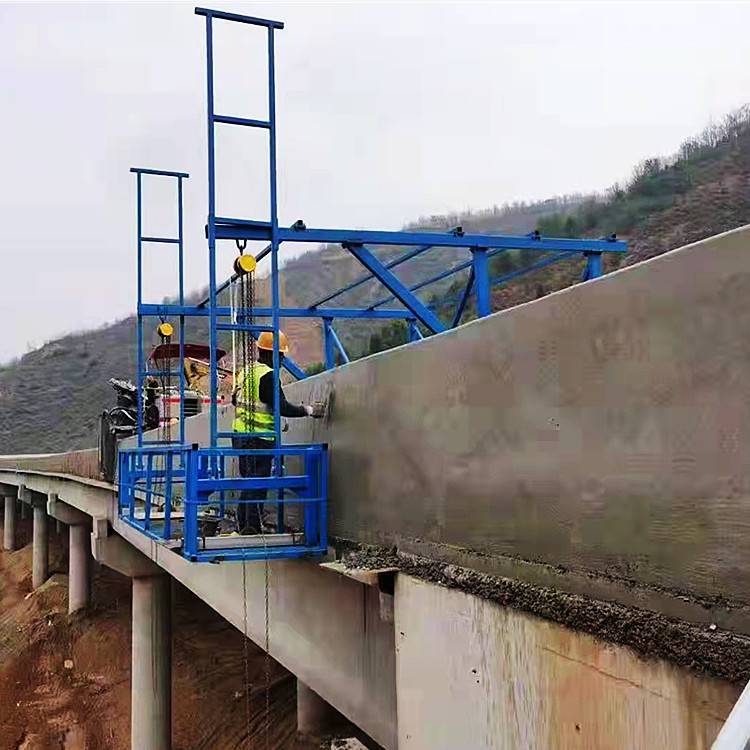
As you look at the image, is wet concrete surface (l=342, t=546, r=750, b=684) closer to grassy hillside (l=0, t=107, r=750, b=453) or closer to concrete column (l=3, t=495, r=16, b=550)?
grassy hillside (l=0, t=107, r=750, b=453)

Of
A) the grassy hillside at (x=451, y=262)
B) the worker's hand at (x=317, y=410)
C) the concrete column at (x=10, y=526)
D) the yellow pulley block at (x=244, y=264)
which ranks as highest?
the grassy hillside at (x=451, y=262)

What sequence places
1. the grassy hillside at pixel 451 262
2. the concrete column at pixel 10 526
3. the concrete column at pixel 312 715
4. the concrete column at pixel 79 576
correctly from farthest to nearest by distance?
the concrete column at pixel 10 526 < the grassy hillside at pixel 451 262 < the concrete column at pixel 79 576 < the concrete column at pixel 312 715

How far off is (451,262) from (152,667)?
201ft

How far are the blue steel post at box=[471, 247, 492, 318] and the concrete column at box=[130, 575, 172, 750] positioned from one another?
33.1 feet

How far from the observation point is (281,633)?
20.7ft

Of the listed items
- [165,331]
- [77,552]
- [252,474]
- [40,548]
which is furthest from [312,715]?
[40,548]

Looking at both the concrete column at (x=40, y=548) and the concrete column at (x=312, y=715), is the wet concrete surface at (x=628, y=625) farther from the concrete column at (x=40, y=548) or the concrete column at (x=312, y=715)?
the concrete column at (x=40, y=548)

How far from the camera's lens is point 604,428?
287cm


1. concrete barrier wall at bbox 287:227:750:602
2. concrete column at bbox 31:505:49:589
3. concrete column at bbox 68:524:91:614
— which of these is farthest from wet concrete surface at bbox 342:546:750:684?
concrete column at bbox 31:505:49:589

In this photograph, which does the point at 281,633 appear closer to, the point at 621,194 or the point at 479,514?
the point at 479,514

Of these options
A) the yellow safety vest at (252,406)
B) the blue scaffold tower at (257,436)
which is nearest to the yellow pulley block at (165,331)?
the blue scaffold tower at (257,436)

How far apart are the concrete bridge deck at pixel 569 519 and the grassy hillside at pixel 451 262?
313 centimetres

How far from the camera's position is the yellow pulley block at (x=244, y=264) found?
→ 5594 mm

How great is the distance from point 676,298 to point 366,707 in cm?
322
